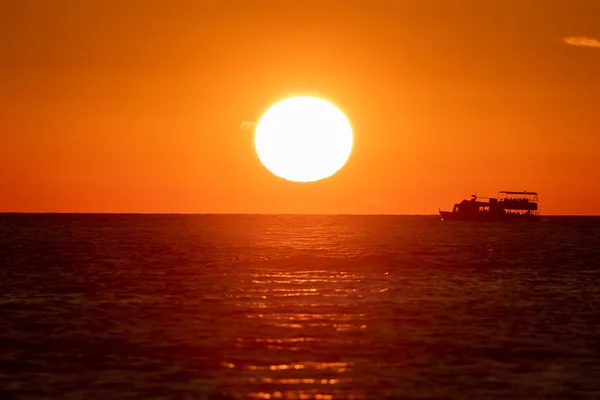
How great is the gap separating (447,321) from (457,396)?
52.8 ft

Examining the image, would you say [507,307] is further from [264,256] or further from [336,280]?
[264,256]

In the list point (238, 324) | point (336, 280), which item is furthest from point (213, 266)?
point (238, 324)

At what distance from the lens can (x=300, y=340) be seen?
3394 cm

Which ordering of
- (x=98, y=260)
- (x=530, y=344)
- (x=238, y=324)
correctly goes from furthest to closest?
(x=98, y=260) < (x=238, y=324) < (x=530, y=344)

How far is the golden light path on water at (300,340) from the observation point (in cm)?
2552

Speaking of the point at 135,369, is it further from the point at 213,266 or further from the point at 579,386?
the point at 213,266

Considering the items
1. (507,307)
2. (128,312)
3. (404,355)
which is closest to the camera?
(404,355)

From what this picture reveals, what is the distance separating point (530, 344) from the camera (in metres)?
34.1

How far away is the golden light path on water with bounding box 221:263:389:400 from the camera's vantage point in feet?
83.7

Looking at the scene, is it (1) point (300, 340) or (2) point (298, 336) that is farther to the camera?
(2) point (298, 336)

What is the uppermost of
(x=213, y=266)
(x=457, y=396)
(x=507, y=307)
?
(x=213, y=266)

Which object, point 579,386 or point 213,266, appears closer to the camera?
point 579,386

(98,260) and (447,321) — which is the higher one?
(98,260)

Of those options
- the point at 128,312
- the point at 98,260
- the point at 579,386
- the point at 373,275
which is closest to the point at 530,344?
the point at 579,386
